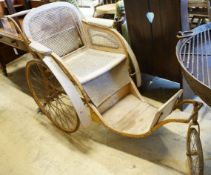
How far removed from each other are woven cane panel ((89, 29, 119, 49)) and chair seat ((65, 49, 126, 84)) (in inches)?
2.8

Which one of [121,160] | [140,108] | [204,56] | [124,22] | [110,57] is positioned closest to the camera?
[204,56]

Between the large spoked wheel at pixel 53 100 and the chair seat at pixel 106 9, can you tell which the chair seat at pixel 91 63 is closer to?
the large spoked wheel at pixel 53 100

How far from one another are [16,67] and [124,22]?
2004mm

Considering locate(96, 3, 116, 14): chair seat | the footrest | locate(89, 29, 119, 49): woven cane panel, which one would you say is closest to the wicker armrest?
locate(89, 29, 119, 49): woven cane panel

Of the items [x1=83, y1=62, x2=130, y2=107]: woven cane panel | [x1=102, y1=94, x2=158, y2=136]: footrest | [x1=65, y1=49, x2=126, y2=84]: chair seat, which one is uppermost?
[x1=65, y1=49, x2=126, y2=84]: chair seat

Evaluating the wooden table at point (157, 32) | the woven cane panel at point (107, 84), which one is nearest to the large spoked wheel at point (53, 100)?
the woven cane panel at point (107, 84)

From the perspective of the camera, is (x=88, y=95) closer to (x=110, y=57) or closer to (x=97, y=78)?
(x=97, y=78)

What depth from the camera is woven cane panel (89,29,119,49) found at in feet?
7.45

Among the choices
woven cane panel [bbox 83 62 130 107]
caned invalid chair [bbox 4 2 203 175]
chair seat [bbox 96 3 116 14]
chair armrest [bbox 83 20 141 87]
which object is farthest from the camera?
chair seat [bbox 96 3 116 14]

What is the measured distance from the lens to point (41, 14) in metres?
2.29

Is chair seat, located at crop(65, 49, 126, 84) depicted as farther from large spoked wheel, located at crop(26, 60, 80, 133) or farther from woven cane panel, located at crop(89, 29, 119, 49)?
large spoked wheel, located at crop(26, 60, 80, 133)

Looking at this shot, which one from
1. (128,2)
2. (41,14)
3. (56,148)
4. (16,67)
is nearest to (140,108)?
(56,148)

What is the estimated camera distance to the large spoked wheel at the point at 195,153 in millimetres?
1516

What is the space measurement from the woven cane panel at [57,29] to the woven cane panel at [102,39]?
6.1 inches
